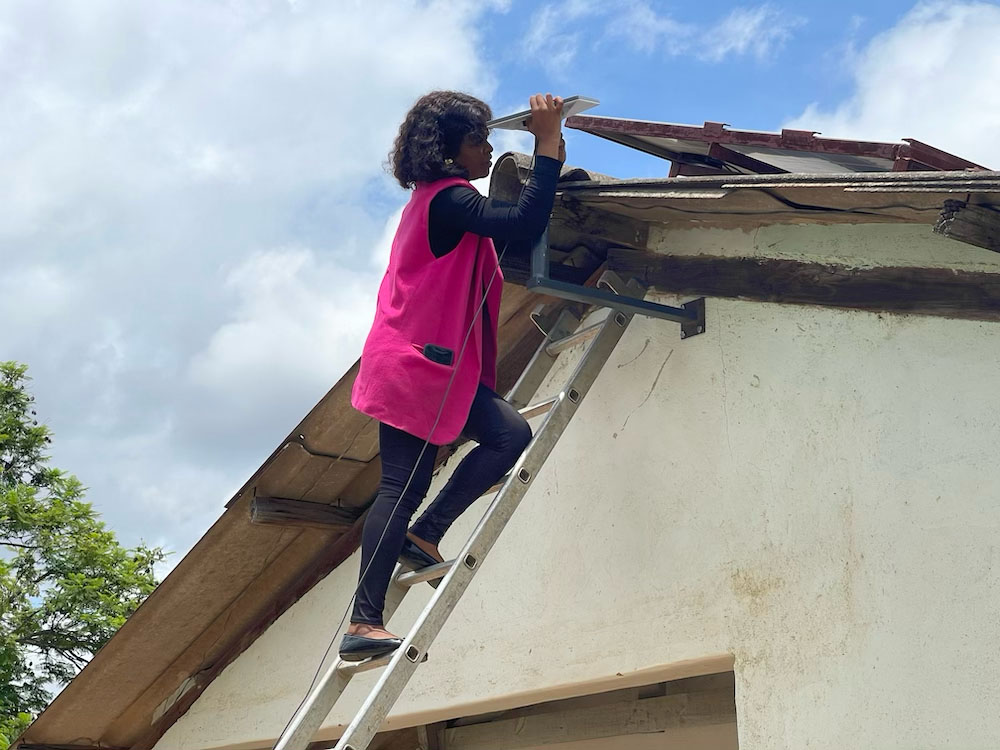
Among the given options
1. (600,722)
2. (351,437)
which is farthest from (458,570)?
(600,722)

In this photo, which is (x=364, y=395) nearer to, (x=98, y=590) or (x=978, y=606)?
(x=978, y=606)

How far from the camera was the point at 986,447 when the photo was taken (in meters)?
3.26

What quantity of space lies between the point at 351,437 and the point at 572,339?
1145 mm

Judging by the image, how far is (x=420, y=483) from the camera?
3574 mm

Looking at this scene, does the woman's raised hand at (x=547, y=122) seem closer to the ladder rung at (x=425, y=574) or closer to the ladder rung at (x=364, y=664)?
the ladder rung at (x=425, y=574)

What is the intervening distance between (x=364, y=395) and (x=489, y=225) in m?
0.64

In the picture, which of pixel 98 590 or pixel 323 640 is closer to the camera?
pixel 323 640

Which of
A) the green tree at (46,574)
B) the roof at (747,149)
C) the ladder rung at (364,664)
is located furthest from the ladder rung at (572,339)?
the green tree at (46,574)

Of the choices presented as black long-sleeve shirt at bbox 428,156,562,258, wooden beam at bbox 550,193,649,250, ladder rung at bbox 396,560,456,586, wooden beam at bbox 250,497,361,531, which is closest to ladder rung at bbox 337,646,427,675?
ladder rung at bbox 396,560,456,586

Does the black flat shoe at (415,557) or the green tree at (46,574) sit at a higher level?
the green tree at (46,574)

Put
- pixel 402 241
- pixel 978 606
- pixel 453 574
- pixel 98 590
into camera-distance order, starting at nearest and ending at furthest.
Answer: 1. pixel 978 606
2. pixel 453 574
3. pixel 402 241
4. pixel 98 590

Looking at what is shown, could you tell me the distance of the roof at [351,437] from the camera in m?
3.54

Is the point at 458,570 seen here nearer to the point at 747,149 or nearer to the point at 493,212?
the point at 493,212

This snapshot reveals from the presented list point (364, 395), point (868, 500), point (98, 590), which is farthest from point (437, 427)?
point (98, 590)
